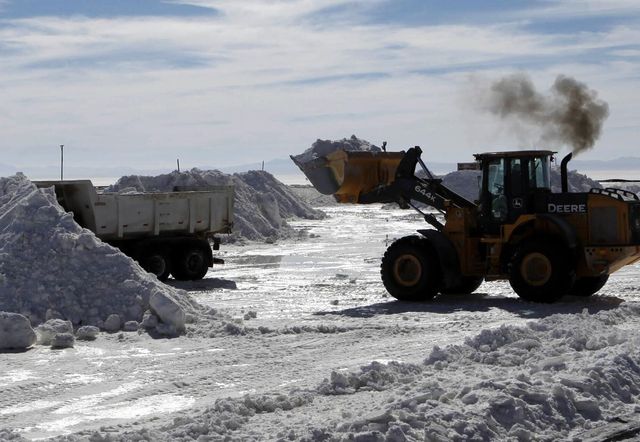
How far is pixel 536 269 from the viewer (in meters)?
16.4

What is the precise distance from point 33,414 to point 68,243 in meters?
5.97

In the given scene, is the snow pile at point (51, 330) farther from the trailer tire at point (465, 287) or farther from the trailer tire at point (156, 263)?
the trailer tire at point (156, 263)

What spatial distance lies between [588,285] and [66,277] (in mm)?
8007

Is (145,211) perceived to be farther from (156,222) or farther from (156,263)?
(156,263)

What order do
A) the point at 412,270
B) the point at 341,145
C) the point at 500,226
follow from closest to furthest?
1. the point at 500,226
2. the point at 412,270
3. the point at 341,145

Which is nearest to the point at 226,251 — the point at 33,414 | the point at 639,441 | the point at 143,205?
the point at 143,205

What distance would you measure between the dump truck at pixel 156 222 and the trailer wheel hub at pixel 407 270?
19.3ft

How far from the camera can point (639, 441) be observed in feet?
26.7

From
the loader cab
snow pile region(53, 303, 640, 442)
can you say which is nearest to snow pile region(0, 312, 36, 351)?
snow pile region(53, 303, 640, 442)

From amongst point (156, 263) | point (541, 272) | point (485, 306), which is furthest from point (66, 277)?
point (541, 272)

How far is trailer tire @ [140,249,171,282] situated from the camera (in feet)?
69.9

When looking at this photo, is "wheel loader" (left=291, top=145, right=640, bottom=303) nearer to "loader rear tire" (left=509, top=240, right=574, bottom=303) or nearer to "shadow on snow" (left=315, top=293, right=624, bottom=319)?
"loader rear tire" (left=509, top=240, right=574, bottom=303)

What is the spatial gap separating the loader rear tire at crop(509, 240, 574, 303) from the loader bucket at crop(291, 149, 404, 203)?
109 inches

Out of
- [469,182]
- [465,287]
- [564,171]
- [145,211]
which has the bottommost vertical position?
[465,287]
